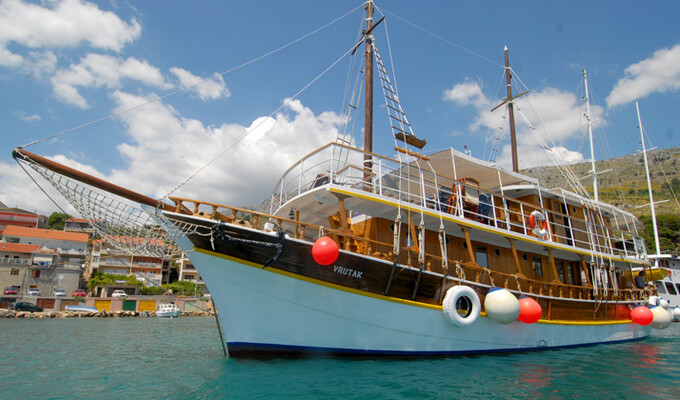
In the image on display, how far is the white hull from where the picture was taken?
736 centimetres

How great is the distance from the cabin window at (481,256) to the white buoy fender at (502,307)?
6.95 feet

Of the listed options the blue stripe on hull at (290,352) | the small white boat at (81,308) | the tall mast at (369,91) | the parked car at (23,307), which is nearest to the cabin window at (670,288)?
the tall mast at (369,91)

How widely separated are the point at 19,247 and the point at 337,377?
5050 cm

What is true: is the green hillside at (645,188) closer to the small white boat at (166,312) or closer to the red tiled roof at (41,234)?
the small white boat at (166,312)

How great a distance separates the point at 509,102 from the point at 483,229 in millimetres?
12105

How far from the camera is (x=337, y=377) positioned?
258 inches

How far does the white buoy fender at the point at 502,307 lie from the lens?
27.7 ft

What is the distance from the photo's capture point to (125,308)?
3500 centimetres

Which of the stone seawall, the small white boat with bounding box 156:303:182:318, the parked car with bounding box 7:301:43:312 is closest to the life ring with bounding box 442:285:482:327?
the small white boat with bounding box 156:303:182:318

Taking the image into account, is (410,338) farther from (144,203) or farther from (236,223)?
(144,203)

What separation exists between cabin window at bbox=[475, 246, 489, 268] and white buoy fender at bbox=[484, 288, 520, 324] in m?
2.12

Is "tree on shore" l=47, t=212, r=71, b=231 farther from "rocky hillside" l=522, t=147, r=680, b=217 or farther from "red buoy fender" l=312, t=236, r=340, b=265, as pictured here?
"rocky hillside" l=522, t=147, r=680, b=217

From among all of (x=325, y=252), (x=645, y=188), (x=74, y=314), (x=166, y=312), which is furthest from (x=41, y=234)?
(x=645, y=188)

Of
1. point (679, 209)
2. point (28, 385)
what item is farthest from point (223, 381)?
point (679, 209)
